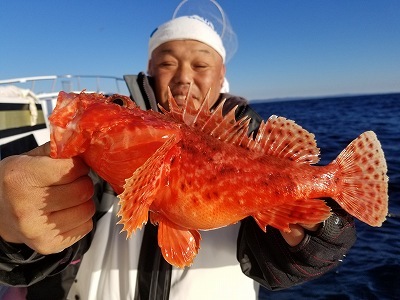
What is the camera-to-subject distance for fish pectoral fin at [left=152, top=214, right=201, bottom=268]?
1.84 m

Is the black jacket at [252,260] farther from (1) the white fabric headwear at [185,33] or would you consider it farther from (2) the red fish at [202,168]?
(1) the white fabric headwear at [185,33]

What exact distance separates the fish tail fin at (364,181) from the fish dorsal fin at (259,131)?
231 mm

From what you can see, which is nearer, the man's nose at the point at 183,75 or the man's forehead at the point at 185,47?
the man's nose at the point at 183,75

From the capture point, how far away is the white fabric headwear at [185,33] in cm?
400

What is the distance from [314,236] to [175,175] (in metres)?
1.30

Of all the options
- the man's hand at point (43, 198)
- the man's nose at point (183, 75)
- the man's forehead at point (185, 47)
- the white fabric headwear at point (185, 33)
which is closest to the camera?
the man's hand at point (43, 198)

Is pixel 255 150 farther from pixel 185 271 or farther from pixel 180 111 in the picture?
pixel 185 271

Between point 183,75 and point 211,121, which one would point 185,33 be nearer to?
point 183,75

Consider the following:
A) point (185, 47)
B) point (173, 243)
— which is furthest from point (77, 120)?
point (185, 47)

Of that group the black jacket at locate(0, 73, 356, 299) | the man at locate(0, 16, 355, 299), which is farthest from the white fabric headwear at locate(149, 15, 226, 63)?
the black jacket at locate(0, 73, 356, 299)

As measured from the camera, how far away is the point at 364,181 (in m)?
1.94

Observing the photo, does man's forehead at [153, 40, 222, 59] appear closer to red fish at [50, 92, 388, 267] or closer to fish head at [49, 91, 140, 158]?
red fish at [50, 92, 388, 267]

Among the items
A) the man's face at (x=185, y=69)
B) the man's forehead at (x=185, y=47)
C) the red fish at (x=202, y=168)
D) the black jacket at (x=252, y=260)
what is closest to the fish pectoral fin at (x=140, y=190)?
the red fish at (x=202, y=168)

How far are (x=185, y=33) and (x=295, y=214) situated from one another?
298 centimetres
